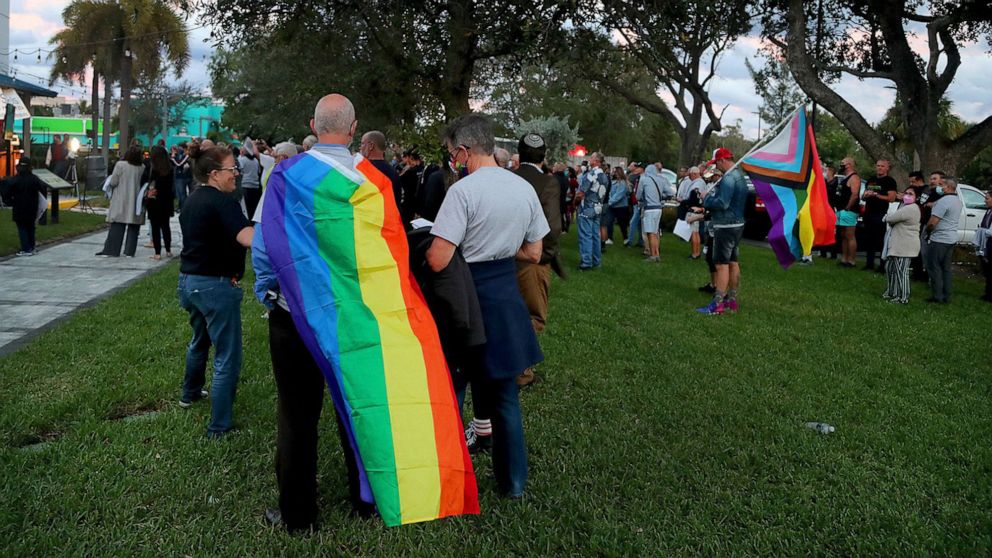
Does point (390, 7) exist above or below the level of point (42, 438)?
above

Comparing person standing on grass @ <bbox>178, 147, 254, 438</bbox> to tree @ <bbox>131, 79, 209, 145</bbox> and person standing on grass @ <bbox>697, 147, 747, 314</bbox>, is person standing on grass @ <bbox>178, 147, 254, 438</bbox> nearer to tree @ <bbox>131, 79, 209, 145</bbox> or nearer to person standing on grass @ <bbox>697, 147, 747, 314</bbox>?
person standing on grass @ <bbox>697, 147, 747, 314</bbox>

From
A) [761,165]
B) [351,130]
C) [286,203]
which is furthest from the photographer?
[761,165]

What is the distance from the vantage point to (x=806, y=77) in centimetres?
1606

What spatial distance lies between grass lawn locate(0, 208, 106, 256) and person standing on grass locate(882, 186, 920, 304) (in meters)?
12.9

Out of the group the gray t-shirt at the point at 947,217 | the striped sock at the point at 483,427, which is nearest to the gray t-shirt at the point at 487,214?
the striped sock at the point at 483,427

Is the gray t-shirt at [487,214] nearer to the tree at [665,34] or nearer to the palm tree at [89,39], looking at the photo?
the tree at [665,34]

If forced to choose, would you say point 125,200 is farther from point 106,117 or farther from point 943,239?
point 106,117

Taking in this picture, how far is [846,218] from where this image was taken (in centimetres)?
1480

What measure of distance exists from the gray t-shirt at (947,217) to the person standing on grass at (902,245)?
285mm

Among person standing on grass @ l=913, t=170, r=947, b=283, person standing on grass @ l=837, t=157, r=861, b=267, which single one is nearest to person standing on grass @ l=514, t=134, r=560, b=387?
person standing on grass @ l=913, t=170, r=947, b=283

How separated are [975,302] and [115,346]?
36.7 feet

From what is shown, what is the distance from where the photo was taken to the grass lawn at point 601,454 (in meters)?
3.76

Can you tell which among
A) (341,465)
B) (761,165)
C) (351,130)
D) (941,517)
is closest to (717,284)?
(761,165)

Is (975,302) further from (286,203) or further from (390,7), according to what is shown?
(286,203)
